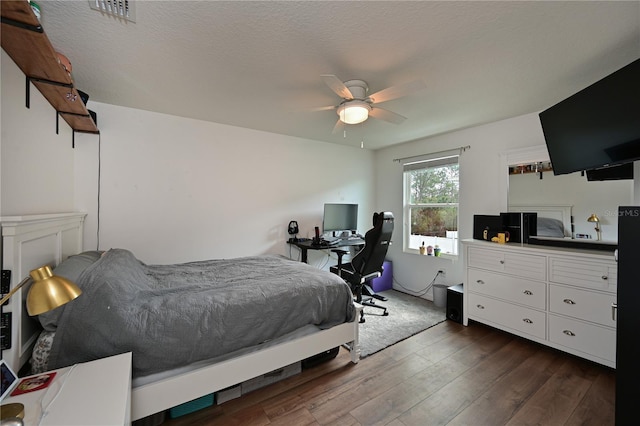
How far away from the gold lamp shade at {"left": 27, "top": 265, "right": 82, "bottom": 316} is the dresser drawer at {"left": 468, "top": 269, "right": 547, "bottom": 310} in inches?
127

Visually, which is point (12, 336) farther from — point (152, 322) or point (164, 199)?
point (164, 199)

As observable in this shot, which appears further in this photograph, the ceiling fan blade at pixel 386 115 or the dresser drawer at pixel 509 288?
the dresser drawer at pixel 509 288

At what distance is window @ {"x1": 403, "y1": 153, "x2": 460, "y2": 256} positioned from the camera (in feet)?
11.8

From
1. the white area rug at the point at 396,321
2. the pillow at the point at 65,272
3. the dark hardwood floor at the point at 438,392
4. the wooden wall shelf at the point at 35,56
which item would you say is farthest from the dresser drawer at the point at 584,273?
the wooden wall shelf at the point at 35,56

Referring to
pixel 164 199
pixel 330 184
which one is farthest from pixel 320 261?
pixel 164 199

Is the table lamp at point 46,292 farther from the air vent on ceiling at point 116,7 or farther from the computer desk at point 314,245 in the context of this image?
the computer desk at point 314,245

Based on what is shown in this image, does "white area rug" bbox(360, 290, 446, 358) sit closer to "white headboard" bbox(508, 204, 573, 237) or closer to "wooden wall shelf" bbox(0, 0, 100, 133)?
"white headboard" bbox(508, 204, 573, 237)

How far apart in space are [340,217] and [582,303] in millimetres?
2738

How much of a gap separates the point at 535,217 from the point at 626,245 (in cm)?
180

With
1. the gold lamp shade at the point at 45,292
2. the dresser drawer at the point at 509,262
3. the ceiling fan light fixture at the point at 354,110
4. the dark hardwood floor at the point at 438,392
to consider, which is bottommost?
the dark hardwood floor at the point at 438,392

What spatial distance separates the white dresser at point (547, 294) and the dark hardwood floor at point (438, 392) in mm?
203

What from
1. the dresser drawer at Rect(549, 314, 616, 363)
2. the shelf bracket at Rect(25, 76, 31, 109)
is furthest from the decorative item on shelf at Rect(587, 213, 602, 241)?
the shelf bracket at Rect(25, 76, 31, 109)

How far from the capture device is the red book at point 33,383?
3.17 feet

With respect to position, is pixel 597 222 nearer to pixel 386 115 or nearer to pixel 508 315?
pixel 508 315
